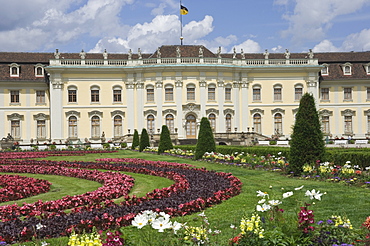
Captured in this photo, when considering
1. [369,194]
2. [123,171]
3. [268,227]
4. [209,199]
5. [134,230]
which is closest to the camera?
[268,227]

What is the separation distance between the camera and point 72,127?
39.1m

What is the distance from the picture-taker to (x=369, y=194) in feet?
29.7

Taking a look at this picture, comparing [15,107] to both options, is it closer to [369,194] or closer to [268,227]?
[369,194]

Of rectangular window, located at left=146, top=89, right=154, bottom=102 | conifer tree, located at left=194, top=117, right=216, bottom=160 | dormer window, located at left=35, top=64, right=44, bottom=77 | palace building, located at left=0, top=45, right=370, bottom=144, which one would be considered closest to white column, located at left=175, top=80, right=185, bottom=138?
palace building, located at left=0, top=45, right=370, bottom=144

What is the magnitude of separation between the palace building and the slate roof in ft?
0.32

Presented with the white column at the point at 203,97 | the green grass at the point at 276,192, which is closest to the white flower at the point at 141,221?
the green grass at the point at 276,192

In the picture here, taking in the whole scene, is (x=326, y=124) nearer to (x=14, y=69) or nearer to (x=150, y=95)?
(x=150, y=95)

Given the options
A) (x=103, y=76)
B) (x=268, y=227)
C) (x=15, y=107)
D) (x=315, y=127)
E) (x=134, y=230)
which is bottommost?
(x=134, y=230)

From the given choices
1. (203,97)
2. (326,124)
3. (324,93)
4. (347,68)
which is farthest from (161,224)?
(347,68)

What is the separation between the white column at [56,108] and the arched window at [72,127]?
64 centimetres

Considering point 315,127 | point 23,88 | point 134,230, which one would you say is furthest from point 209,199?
point 23,88

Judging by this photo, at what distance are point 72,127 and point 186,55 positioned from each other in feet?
40.0

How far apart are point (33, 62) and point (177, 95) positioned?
45.4 feet

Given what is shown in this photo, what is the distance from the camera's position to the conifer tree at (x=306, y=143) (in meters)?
12.8
